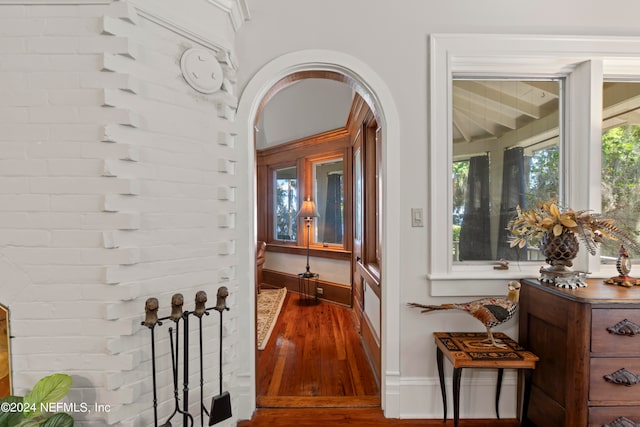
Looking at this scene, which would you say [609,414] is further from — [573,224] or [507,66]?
[507,66]

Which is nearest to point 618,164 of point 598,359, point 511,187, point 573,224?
point 511,187

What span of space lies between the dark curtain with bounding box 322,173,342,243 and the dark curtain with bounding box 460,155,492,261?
2.37 metres

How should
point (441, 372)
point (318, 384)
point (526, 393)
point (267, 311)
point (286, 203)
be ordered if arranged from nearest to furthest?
point (526, 393), point (441, 372), point (318, 384), point (267, 311), point (286, 203)

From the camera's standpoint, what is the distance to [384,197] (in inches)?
71.2

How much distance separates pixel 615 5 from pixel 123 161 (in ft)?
9.46

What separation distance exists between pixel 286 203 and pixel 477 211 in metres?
3.45

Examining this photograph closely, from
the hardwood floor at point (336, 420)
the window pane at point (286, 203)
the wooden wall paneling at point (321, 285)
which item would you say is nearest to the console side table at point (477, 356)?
the hardwood floor at point (336, 420)

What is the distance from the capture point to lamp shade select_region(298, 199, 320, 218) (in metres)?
4.32

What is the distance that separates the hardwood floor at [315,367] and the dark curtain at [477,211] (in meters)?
1.16

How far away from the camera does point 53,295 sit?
50.6 inches

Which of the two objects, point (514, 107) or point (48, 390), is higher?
point (514, 107)

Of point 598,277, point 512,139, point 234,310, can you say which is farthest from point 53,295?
point 598,277

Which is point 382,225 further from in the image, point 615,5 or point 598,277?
point 615,5

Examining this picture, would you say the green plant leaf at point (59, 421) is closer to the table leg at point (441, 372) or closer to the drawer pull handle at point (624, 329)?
the table leg at point (441, 372)
